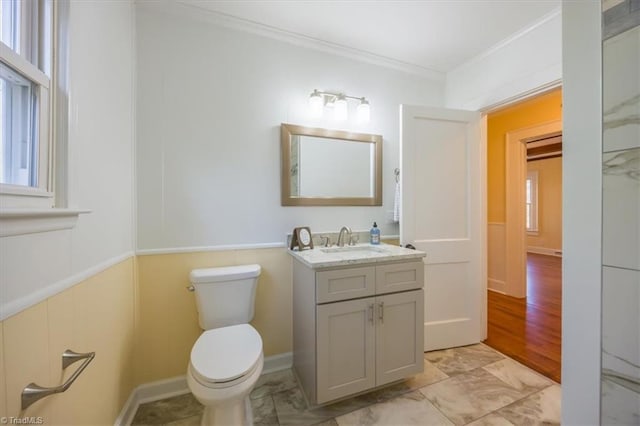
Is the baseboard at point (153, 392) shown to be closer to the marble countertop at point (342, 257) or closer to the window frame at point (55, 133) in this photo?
the marble countertop at point (342, 257)

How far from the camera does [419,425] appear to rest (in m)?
1.35

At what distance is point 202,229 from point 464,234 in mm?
2121

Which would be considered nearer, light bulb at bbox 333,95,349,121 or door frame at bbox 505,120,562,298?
light bulb at bbox 333,95,349,121

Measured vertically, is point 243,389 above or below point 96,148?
below

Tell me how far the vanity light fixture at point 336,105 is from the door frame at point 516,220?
2.48m

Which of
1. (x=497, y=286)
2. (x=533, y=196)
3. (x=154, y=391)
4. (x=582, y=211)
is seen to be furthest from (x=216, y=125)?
(x=533, y=196)

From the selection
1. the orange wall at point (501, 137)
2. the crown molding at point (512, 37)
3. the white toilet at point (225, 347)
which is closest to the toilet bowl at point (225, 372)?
the white toilet at point (225, 347)

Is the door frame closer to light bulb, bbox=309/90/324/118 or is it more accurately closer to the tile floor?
the tile floor

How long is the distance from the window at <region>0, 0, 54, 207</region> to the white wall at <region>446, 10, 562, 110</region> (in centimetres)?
267

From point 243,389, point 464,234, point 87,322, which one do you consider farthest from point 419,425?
point 87,322

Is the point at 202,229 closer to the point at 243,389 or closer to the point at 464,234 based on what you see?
the point at 243,389

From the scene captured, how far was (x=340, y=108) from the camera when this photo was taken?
6.49ft

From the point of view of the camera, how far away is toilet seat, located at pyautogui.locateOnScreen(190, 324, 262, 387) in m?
1.09

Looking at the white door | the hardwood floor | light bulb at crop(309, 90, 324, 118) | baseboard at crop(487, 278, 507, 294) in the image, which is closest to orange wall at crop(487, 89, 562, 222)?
baseboard at crop(487, 278, 507, 294)
